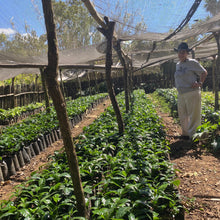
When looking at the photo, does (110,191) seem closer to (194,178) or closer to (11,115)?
(194,178)

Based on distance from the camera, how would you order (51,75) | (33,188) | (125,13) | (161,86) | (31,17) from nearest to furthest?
1. (51,75)
2. (33,188)
3. (31,17)
4. (125,13)
5. (161,86)

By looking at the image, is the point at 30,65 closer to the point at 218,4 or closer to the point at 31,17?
the point at 31,17

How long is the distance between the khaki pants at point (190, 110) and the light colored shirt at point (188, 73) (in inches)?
5.9

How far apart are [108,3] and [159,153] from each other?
269cm

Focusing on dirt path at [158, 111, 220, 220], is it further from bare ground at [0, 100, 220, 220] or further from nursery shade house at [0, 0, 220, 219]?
nursery shade house at [0, 0, 220, 219]

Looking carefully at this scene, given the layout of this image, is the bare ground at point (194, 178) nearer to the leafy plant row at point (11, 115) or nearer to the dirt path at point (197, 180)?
the dirt path at point (197, 180)

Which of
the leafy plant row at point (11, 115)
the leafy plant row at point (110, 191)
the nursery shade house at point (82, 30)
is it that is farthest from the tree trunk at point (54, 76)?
the leafy plant row at point (11, 115)

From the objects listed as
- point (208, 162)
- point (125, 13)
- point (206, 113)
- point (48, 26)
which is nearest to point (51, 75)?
point (48, 26)

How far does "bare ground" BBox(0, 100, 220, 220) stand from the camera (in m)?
2.45

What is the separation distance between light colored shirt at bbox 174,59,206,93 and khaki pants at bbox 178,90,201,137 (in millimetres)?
150

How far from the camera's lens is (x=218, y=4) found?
144 inches

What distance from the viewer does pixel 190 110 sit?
15.1ft

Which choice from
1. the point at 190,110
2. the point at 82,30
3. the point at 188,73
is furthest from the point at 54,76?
the point at 82,30

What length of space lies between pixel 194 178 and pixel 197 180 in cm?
8
